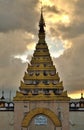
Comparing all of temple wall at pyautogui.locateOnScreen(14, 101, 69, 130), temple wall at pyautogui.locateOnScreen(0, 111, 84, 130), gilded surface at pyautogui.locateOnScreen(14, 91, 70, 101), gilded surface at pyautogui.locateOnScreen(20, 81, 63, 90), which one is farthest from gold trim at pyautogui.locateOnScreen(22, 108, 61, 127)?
gilded surface at pyautogui.locateOnScreen(20, 81, 63, 90)

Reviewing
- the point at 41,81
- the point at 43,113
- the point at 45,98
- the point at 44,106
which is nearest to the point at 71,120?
the point at 43,113

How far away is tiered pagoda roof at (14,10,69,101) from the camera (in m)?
39.0

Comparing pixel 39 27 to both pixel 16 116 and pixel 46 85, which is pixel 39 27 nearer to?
pixel 46 85

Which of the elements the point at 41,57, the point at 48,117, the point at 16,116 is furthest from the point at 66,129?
the point at 41,57

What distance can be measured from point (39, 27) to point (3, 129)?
998 cm

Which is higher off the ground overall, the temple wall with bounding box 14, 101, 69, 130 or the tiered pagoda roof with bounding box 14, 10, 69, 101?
the tiered pagoda roof with bounding box 14, 10, 69, 101

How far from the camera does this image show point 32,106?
39.0 metres

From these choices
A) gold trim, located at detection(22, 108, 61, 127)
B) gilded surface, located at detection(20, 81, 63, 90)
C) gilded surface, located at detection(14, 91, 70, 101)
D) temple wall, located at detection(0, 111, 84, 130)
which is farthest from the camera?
gilded surface, located at detection(20, 81, 63, 90)

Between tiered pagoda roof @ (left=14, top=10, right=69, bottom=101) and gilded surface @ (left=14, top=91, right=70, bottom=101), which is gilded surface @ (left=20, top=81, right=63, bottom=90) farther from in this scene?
gilded surface @ (left=14, top=91, right=70, bottom=101)

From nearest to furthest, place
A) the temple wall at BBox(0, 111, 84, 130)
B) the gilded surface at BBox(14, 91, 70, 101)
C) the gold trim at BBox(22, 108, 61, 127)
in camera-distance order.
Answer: the gold trim at BBox(22, 108, 61, 127) → the gilded surface at BBox(14, 91, 70, 101) → the temple wall at BBox(0, 111, 84, 130)

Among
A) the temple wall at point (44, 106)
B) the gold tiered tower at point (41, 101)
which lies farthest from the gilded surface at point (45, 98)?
the temple wall at point (44, 106)

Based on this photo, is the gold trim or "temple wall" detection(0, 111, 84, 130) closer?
the gold trim

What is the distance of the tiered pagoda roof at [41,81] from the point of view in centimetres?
3900

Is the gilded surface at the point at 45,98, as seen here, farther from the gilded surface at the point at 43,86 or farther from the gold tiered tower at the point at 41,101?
the gilded surface at the point at 43,86
